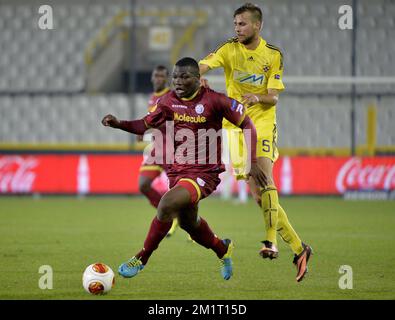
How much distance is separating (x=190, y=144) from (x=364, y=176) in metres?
11.6

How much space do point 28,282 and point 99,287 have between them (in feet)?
2.87

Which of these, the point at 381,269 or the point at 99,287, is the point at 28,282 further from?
the point at 381,269

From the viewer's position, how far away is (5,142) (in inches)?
839

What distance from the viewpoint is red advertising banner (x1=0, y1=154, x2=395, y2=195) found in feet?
60.4

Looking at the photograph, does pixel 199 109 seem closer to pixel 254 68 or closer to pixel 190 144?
pixel 190 144

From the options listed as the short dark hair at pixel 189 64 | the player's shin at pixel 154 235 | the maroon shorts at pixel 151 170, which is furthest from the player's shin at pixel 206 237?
the maroon shorts at pixel 151 170

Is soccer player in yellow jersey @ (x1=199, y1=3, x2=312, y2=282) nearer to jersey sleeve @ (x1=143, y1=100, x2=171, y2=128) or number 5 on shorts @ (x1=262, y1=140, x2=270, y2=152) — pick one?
number 5 on shorts @ (x1=262, y1=140, x2=270, y2=152)

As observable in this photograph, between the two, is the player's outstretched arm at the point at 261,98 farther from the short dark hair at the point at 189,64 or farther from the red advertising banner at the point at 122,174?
the red advertising banner at the point at 122,174

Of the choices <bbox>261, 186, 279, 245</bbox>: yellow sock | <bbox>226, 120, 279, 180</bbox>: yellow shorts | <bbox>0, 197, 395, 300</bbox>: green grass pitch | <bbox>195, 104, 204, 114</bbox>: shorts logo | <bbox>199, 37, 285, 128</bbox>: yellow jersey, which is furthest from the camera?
<bbox>199, 37, 285, 128</bbox>: yellow jersey

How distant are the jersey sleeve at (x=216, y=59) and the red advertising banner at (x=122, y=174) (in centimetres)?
1031

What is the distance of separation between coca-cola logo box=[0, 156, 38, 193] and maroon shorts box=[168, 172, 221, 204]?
Answer: 11.5 meters

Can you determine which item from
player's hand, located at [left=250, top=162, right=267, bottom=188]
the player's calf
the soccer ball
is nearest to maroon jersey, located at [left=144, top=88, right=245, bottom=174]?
player's hand, located at [left=250, top=162, right=267, bottom=188]

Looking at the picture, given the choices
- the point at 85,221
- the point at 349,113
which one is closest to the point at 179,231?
the point at 85,221

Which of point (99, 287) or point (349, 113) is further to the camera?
point (349, 113)
